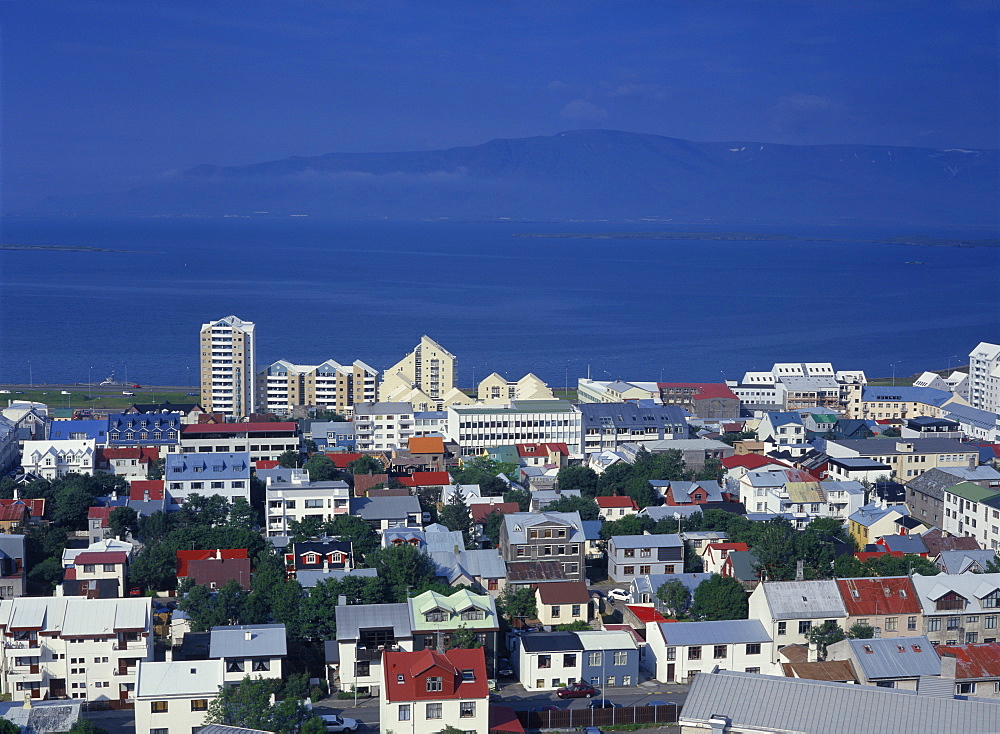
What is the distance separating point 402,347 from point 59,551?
91.9ft

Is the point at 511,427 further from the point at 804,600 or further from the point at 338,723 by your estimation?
the point at 338,723

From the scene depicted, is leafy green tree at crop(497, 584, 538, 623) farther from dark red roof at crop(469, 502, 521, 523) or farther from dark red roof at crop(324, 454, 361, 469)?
dark red roof at crop(324, 454, 361, 469)

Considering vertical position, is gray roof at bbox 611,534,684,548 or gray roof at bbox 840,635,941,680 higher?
gray roof at bbox 611,534,684,548

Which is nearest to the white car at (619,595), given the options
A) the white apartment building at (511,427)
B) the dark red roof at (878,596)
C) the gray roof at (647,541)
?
the gray roof at (647,541)

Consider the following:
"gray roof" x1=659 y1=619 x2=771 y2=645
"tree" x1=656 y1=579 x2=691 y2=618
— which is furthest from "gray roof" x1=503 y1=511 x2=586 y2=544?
"gray roof" x1=659 y1=619 x2=771 y2=645

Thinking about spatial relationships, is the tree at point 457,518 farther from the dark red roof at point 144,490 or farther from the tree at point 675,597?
the dark red roof at point 144,490

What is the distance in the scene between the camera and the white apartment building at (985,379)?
87.8 ft

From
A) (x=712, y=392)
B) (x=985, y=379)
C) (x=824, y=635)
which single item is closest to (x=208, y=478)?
(x=824, y=635)

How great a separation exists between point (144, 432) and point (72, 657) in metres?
10.5

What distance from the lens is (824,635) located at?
36.6ft

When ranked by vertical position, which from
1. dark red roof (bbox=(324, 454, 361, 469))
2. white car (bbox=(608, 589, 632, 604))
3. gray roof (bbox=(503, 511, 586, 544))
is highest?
dark red roof (bbox=(324, 454, 361, 469))

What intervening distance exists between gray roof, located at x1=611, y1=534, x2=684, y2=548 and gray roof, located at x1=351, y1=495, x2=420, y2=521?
2874mm

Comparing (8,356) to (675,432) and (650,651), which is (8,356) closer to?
(675,432)

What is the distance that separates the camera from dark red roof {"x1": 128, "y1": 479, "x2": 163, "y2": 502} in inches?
677
